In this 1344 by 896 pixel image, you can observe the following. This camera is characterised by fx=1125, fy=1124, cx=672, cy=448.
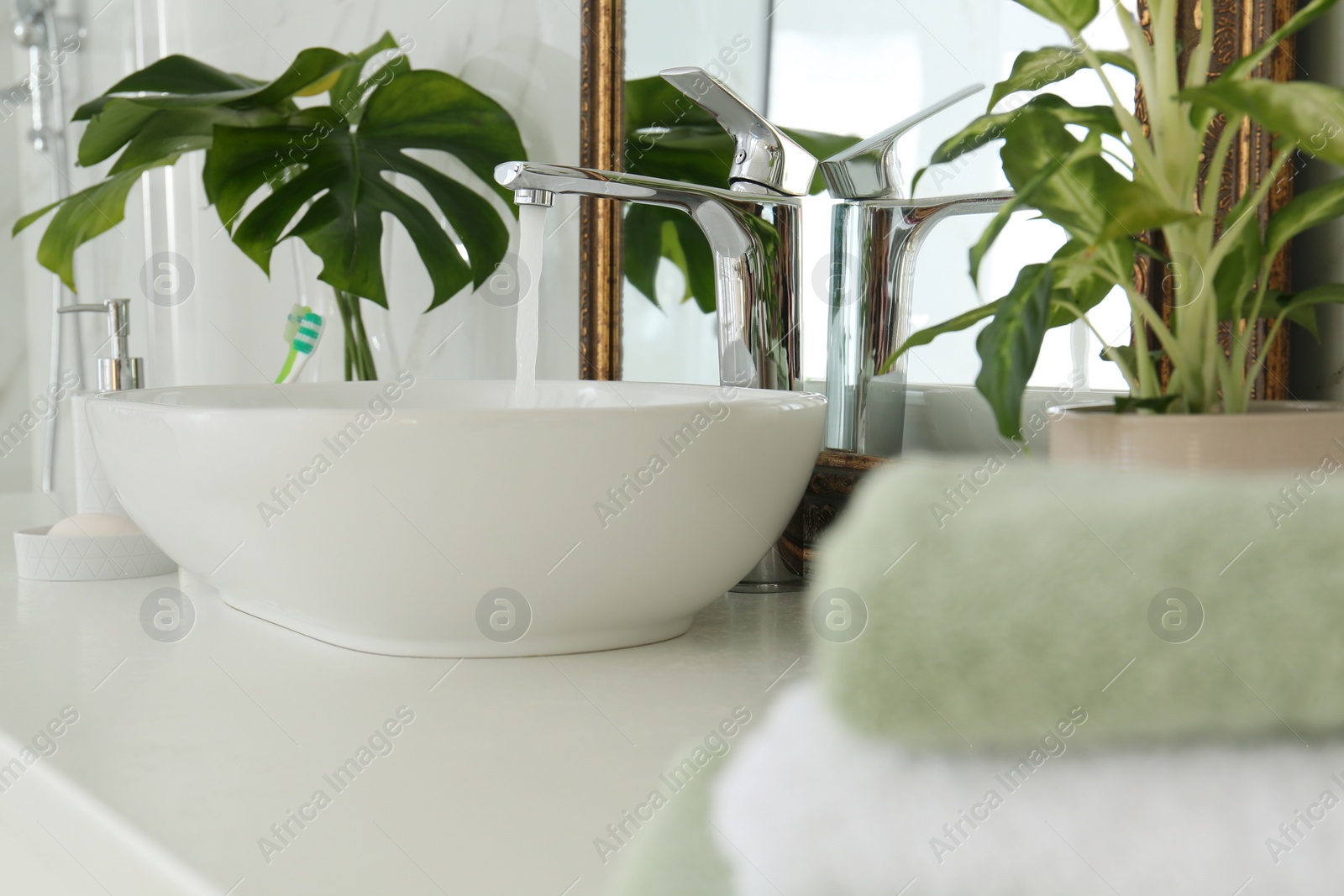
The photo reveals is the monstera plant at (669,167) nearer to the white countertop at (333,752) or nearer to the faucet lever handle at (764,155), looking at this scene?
the faucet lever handle at (764,155)

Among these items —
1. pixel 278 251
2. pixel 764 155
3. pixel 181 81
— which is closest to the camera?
pixel 764 155

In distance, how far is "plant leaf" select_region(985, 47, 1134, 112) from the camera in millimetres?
578

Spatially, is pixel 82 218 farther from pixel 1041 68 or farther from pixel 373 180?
pixel 1041 68

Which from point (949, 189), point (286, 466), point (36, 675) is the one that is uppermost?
point (949, 189)

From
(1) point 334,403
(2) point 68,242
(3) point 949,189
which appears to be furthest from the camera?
(2) point 68,242

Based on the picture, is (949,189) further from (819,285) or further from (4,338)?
(4,338)

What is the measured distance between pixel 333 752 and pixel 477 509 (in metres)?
→ 0.13

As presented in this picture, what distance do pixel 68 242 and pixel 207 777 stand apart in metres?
0.75

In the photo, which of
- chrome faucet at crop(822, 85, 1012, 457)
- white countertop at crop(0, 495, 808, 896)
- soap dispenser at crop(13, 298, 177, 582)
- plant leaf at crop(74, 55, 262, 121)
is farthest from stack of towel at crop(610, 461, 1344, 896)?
plant leaf at crop(74, 55, 262, 121)

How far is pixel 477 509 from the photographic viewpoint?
19.8 inches

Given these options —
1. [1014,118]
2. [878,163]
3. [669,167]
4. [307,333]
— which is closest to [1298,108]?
[1014,118]

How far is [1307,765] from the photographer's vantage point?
191 millimetres

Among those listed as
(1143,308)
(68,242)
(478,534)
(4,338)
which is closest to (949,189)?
(1143,308)

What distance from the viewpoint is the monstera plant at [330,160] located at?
3.15 ft
